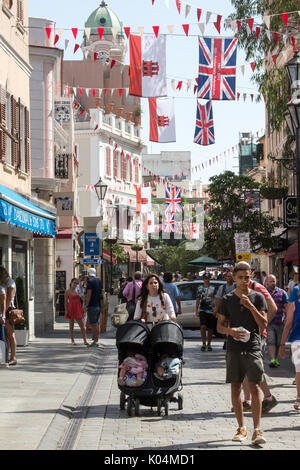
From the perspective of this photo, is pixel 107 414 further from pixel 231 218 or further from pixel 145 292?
pixel 231 218

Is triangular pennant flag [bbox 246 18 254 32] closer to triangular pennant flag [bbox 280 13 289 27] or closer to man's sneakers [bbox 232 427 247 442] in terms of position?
triangular pennant flag [bbox 280 13 289 27]

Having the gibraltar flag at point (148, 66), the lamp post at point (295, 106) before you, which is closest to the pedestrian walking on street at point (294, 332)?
the lamp post at point (295, 106)

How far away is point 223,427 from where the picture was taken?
1022cm

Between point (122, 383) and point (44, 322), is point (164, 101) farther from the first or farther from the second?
point (122, 383)

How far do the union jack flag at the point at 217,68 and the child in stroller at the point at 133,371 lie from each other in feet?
42.8

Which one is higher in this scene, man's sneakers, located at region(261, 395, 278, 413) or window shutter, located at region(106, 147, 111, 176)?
window shutter, located at region(106, 147, 111, 176)

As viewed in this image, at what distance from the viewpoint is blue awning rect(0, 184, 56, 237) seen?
1678cm

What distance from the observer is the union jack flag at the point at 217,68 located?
2327cm

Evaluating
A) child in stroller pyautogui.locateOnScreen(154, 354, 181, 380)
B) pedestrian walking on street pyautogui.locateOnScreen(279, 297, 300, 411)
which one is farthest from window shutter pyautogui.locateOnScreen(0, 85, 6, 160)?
child in stroller pyautogui.locateOnScreen(154, 354, 181, 380)

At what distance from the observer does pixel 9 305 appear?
16.9 m

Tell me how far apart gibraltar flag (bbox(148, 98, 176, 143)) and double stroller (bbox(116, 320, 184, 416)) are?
18.6 m

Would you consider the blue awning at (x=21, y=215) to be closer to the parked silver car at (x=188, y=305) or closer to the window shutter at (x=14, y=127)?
the window shutter at (x=14, y=127)

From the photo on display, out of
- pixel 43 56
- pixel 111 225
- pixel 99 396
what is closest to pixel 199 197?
pixel 111 225

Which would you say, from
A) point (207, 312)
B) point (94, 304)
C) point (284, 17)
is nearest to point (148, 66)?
point (284, 17)
